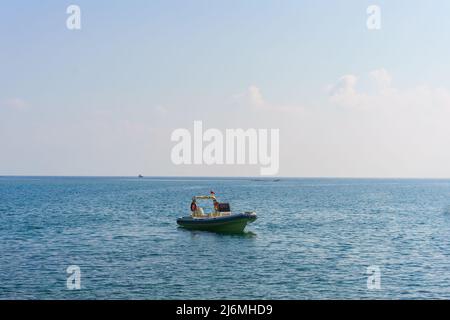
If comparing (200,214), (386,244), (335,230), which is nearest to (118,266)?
(200,214)

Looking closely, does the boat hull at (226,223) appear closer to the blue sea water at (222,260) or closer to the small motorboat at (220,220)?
the small motorboat at (220,220)

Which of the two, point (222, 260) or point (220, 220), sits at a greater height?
Answer: point (220, 220)

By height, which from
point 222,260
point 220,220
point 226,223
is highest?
point 220,220

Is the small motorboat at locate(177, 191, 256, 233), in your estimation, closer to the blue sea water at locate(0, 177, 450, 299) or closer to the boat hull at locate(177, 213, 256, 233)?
the boat hull at locate(177, 213, 256, 233)

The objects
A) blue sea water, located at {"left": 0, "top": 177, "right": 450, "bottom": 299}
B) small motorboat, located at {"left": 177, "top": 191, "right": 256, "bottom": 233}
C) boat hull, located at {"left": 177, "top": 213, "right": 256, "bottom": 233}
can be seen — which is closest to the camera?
blue sea water, located at {"left": 0, "top": 177, "right": 450, "bottom": 299}

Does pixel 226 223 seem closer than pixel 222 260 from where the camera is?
No

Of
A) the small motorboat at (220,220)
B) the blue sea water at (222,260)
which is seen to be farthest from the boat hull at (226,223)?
the blue sea water at (222,260)

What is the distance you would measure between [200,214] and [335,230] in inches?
624

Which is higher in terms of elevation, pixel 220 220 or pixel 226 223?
pixel 220 220

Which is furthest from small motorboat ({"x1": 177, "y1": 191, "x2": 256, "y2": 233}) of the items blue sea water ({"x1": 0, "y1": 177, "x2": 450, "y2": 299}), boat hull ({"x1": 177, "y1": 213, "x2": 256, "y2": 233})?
blue sea water ({"x1": 0, "y1": 177, "x2": 450, "y2": 299})

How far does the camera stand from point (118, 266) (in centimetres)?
3222

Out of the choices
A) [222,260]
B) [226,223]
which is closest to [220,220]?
Result: [226,223]

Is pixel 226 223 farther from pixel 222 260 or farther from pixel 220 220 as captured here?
pixel 222 260
